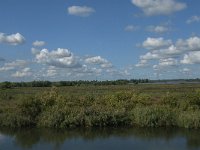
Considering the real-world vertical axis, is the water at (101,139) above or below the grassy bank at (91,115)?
below

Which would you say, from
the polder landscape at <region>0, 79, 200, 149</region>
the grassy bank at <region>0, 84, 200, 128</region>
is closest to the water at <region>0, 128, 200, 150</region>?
the polder landscape at <region>0, 79, 200, 149</region>

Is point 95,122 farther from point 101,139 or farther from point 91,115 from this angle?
point 101,139

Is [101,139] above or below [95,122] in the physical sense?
below

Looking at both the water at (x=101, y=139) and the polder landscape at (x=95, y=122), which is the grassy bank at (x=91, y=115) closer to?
the polder landscape at (x=95, y=122)

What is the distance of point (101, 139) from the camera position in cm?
3003

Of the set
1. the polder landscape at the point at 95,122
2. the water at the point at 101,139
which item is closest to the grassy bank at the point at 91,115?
the polder landscape at the point at 95,122

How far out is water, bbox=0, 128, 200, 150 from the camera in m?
27.0

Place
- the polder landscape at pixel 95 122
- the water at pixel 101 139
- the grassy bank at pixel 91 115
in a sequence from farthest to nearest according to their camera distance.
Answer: the grassy bank at pixel 91 115, the polder landscape at pixel 95 122, the water at pixel 101 139

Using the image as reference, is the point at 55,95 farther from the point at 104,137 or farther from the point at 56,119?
the point at 104,137

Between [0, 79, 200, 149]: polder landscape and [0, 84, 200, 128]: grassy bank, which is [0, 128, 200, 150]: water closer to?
[0, 79, 200, 149]: polder landscape

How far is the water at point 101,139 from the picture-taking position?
27.0 metres

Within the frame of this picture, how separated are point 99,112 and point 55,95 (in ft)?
20.6

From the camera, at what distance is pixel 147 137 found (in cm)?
3041

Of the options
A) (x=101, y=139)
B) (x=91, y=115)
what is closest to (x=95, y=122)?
(x=91, y=115)
